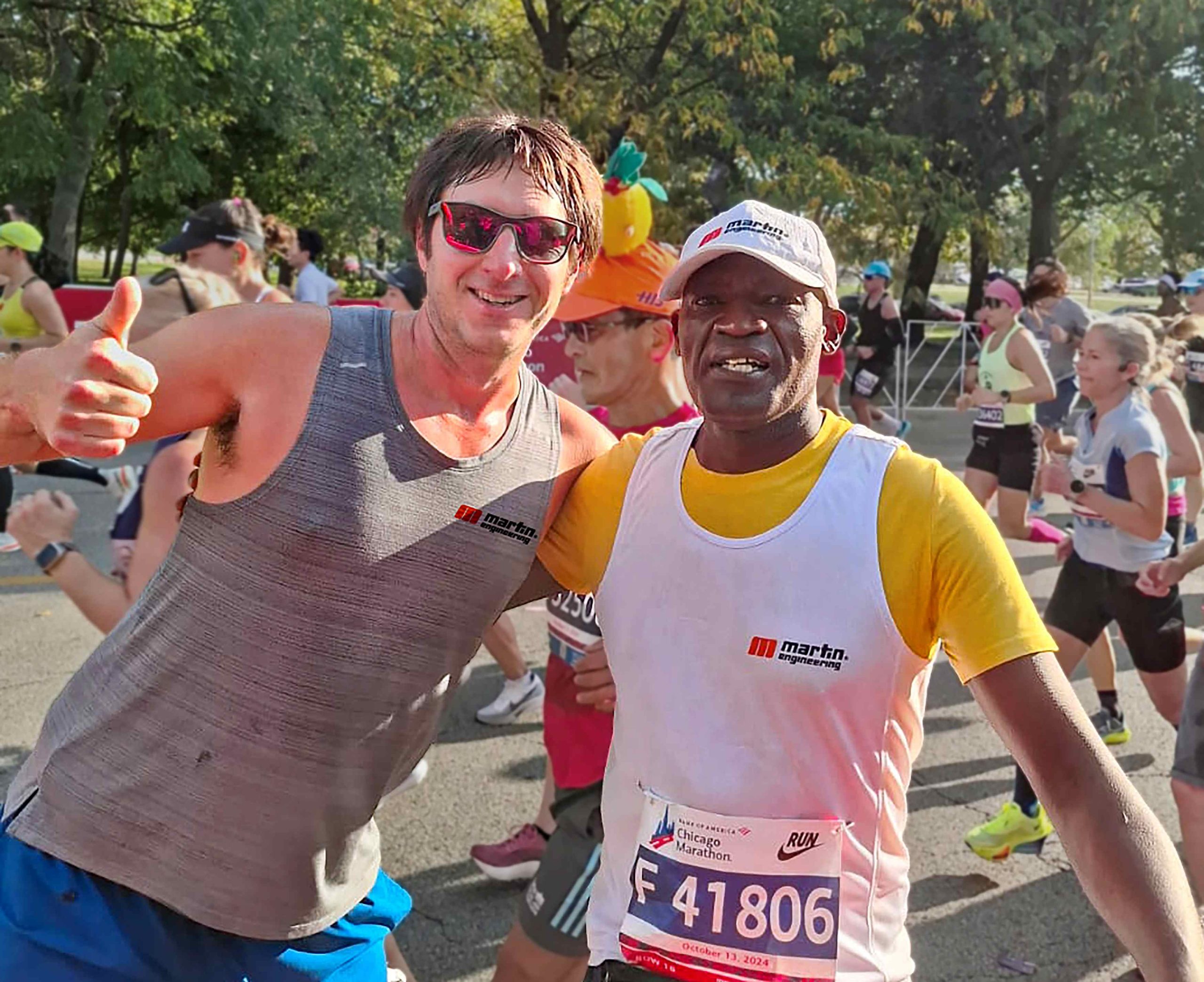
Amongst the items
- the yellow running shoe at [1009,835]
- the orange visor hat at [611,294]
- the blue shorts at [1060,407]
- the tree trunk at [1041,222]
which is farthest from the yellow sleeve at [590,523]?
the tree trunk at [1041,222]

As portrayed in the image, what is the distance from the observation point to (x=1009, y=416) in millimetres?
7668

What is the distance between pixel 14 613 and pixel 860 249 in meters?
15.9

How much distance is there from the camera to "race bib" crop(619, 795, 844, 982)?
5.65 ft

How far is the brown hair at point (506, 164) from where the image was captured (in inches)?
83.5

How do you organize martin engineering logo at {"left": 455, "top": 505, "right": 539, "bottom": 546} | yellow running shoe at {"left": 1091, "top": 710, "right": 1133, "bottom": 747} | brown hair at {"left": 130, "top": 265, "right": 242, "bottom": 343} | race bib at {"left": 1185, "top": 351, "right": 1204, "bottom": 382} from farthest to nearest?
race bib at {"left": 1185, "top": 351, "right": 1204, "bottom": 382}
yellow running shoe at {"left": 1091, "top": 710, "right": 1133, "bottom": 747}
brown hair at {"left": 130, "top": 265, "right": 242, "bottom": 343}
martin engineering logo at {"left": 455, "top": 505, "right": 539, "bottom": 546}

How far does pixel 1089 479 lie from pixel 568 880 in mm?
3011

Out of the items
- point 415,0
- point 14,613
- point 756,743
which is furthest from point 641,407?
point 415,0

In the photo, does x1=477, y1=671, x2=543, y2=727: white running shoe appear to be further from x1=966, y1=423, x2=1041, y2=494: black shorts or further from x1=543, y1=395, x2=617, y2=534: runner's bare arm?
x1=966, y1=423, x2=1041, y2=494: black shorts

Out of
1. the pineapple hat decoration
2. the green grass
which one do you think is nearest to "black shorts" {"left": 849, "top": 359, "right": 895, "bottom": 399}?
the pineapple hat decoration

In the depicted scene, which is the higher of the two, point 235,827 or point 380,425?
point 380,425

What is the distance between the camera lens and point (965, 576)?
1.66m

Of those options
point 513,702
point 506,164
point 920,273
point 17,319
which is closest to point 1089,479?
point 513,702

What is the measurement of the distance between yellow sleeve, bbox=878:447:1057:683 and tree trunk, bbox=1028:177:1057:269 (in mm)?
19963

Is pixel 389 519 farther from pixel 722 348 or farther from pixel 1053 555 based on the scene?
pixel 1053 555
